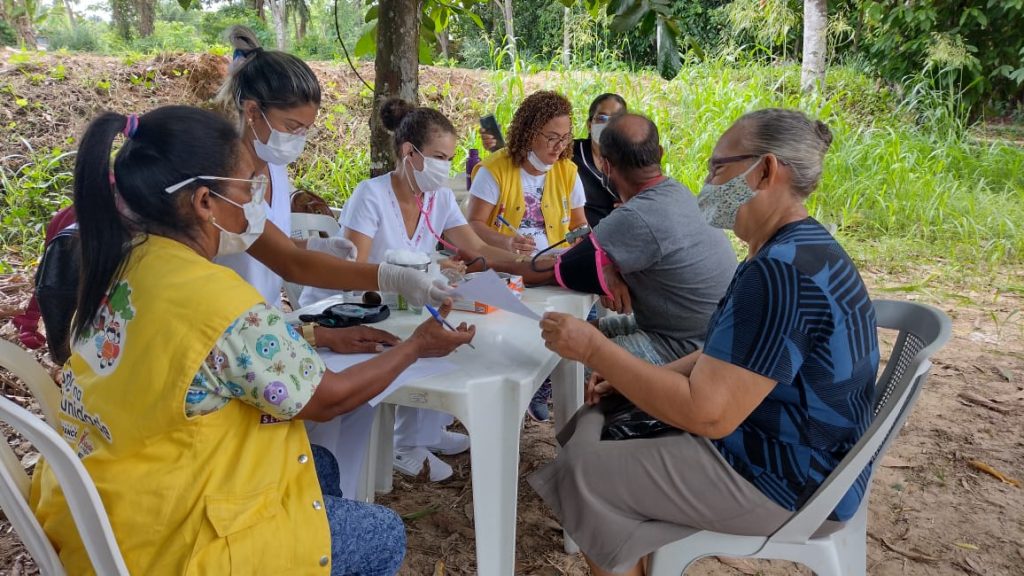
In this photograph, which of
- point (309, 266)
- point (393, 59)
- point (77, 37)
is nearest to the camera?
point (309, 266)

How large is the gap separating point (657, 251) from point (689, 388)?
831mm

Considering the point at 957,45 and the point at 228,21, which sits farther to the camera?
the point at 228,21

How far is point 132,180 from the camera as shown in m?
1.30

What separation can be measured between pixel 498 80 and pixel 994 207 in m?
5.28

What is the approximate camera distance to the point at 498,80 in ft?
27.7

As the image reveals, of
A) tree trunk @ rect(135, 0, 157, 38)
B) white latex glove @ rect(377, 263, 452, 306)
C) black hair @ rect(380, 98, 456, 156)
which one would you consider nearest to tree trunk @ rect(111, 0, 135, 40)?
tree trunk @ rect(135, 0, 157, 38)

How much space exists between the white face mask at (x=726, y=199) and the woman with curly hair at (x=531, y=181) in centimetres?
176

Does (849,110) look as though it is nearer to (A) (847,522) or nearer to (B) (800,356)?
(A) (847,522)

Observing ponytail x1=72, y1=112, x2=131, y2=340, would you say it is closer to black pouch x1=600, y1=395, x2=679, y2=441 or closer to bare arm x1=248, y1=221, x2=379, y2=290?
bare arm x1=248, y1=221, x2=379, y2=290

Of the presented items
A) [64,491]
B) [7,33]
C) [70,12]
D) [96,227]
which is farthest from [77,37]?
[64,491]

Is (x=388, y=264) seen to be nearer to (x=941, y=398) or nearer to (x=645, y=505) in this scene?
(x=645, y=505)

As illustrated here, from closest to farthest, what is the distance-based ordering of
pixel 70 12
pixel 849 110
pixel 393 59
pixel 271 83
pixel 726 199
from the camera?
pixel 726 199
pixel 271 83
pixel 393 59
pixel 849 110
pixel 70 12

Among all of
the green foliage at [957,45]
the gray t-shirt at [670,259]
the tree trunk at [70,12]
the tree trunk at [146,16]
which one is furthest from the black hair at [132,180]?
the tree trunk at [70,12]

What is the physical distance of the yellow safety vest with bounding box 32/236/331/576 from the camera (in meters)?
1.17
